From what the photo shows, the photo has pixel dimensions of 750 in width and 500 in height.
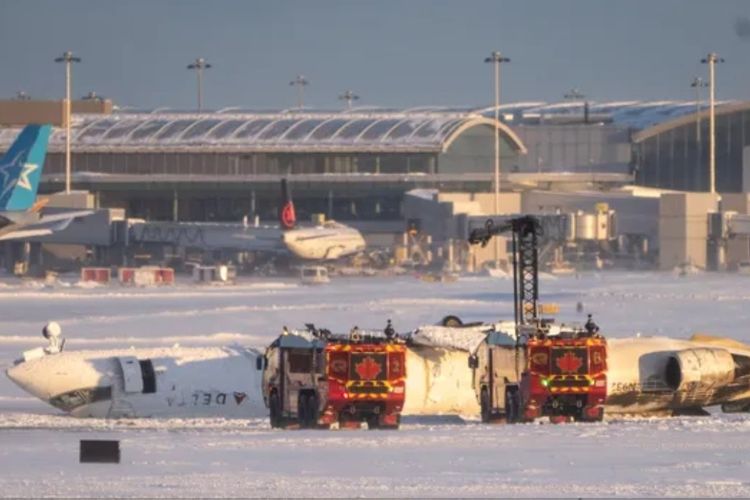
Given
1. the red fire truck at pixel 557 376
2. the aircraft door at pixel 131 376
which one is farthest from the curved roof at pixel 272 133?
the red fire truck at pixel 557 376

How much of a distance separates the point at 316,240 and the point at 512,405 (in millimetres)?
97333

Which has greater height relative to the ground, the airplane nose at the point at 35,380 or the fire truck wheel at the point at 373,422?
the airplane nose at the point at 35,380

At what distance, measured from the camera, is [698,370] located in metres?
50.6

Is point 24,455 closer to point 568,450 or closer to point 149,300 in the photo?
point 568,450

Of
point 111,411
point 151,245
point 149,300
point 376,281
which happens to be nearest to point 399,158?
point 151,245

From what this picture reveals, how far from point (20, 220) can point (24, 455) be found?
63689 mm

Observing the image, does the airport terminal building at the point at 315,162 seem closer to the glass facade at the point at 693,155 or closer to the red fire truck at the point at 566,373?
the glass facade at the point at 693,155

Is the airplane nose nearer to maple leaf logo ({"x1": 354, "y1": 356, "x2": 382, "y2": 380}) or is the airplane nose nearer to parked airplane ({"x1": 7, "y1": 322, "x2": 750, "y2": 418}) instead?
parked airplane ({"x1": 7, "y1": 322, "x2": 750, "y2": 418})

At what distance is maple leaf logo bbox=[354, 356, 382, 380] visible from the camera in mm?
44844

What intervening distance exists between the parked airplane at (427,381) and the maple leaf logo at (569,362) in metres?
4.97

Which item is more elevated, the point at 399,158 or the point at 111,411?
the point at 399,158

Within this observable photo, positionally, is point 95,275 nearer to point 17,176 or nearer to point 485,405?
point 17,176

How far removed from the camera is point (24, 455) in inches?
1415

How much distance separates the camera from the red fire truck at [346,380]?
4481 cm
